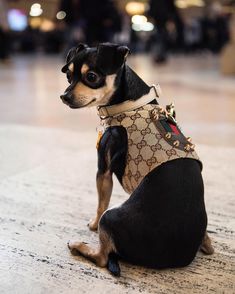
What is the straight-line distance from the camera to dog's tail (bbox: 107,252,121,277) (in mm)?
1991

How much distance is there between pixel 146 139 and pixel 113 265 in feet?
1.65

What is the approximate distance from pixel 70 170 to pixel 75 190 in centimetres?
43

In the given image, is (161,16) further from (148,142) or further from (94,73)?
(148,142)

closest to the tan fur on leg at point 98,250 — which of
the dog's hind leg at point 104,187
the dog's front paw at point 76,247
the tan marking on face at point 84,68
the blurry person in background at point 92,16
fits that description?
the dog's front paw at point 76,247

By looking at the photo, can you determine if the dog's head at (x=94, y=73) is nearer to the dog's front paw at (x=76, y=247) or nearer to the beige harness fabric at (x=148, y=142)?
the beige harness fabric at (x=148, y=142)

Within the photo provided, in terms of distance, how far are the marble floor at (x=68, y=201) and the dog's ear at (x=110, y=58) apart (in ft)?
2.57

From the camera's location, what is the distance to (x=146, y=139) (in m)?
2.00

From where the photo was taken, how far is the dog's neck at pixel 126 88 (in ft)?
6.93

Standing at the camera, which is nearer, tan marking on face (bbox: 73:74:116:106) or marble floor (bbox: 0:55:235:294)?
marble floor (bbox: 0:55:235:294)

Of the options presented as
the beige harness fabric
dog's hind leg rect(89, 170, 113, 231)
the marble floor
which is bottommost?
the marble floor

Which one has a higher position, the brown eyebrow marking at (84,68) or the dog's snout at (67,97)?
the brown eyebrow marking at (84,68)

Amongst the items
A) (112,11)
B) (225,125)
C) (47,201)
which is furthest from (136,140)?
(112,11)

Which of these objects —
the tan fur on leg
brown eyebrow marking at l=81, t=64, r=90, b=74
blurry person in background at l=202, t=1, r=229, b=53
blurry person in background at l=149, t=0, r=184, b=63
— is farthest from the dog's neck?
blurry person in background at l=202, t=1, r=229, b=53

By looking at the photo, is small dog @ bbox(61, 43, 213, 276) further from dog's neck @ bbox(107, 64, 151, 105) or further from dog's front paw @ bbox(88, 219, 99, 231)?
dog's front paw @ bbox(88, 219, 99, 231)
